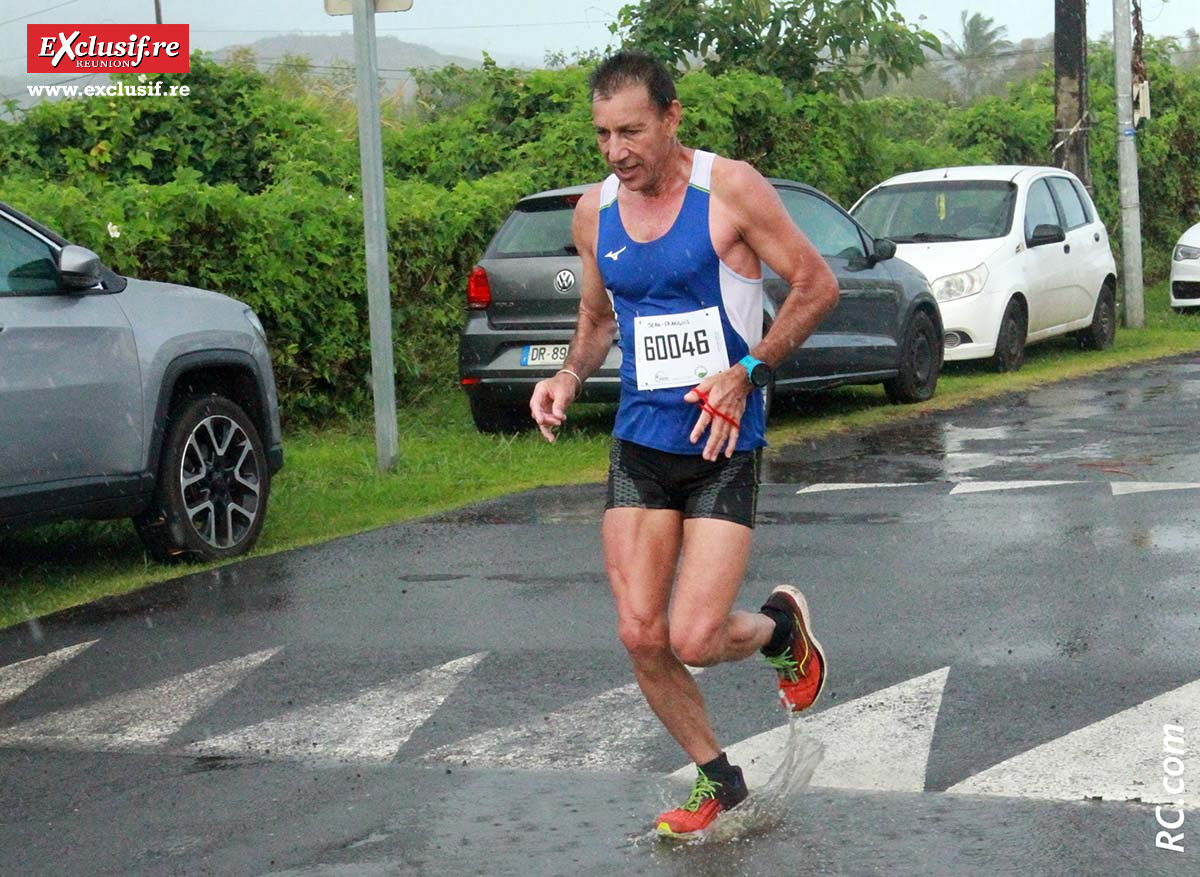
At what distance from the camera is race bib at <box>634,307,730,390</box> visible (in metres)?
4.79

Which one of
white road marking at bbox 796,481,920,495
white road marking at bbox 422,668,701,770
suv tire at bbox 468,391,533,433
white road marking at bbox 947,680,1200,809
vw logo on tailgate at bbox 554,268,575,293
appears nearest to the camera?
white road marking at bbox 947,680,1200,809

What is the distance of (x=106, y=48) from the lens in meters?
21.5

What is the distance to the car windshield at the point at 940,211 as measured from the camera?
16859mm

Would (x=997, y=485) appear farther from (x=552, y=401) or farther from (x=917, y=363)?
(x=552, y=401)

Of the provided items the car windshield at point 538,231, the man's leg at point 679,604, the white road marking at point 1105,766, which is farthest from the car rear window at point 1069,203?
the man's leg at point 679,604

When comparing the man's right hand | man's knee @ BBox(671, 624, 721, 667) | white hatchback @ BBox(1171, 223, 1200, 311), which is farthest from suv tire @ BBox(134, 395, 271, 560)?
white hatchback @ BBox(1171, 223, 1200, 311)

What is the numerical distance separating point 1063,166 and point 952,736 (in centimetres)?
1624

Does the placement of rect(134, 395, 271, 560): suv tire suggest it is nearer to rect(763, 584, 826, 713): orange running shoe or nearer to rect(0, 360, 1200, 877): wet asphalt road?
rect(0, 360, 1200, 877): wet asphalt road

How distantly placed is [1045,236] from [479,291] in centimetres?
630

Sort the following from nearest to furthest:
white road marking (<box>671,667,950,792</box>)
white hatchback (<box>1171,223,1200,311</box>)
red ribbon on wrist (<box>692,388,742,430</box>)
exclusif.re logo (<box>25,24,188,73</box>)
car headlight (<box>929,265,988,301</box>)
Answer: red ribbon on wrist (<box>692,388,742,430</box>), white road marking (<box>671,667,950,792</box>), car headlight (<box>929,265,988,301</box>), exclusif.re logo (<box>25,24,188,73</box>), white hatchback (<box>1171,223,1200,311</box>)

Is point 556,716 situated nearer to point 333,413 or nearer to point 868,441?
point 868,441

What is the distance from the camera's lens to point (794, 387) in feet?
42.9

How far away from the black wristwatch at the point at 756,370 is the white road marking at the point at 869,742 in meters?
1.17

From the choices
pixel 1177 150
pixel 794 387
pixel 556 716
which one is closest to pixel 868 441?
pixel 794 387
